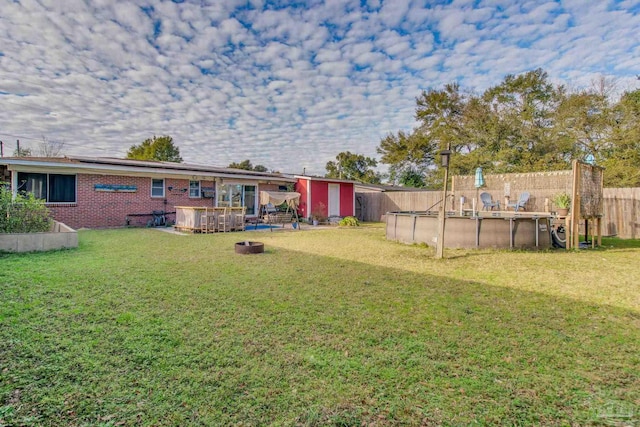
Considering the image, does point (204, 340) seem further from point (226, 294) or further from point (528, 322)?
point (528, 322)

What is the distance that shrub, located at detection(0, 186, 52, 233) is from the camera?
6.96m

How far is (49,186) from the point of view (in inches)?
445

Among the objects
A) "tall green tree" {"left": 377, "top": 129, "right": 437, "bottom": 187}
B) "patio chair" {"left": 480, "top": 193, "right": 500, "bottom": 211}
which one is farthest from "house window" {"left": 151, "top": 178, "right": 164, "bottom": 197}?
"tall green tree" {"left": 377, "top": 129, "right": 437, "bottom": 187}

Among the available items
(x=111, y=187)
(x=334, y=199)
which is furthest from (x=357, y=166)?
(x=111, y=187)

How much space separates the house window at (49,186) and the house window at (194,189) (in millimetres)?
4425

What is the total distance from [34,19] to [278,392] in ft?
43.6

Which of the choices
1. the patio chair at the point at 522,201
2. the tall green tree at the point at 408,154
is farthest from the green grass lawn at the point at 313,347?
the tall green tree at the point at 408,154

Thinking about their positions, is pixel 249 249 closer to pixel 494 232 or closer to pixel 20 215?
pixel 20 215

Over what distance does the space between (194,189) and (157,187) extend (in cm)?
167

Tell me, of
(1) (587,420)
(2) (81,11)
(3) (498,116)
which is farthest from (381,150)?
(1) (587,420)

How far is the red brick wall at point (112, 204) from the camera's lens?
11742 mm

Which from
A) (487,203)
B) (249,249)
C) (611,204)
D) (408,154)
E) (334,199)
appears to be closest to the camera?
(249,249)

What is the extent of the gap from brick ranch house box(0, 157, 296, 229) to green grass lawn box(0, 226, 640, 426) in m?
7.53

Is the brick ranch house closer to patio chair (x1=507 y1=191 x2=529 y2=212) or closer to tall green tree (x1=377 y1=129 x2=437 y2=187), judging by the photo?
patio chair (x1=507 y1=191 x2=529 y2=212)
